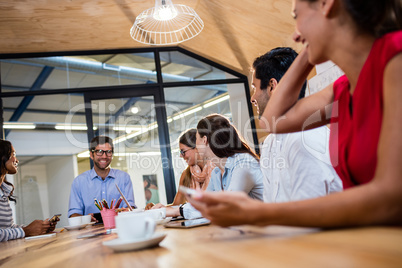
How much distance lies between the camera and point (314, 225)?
70 cm

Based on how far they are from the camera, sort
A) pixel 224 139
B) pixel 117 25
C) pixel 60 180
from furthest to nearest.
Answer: pixel 60 180, pixel 117 25, pixel 224 139

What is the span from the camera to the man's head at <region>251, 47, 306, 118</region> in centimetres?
195

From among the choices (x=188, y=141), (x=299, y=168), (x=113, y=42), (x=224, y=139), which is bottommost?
(x=299, y=168)

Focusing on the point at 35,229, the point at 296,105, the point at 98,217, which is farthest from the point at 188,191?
the point at 98,217

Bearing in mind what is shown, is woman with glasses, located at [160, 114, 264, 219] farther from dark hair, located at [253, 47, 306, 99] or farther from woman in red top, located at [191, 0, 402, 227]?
woman in red top, located at [191, 0, 402, 227]

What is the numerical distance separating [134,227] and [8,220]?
2356mm

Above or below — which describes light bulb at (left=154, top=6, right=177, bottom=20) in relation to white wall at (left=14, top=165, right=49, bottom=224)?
above

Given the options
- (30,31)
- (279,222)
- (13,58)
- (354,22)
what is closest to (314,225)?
(279,222)

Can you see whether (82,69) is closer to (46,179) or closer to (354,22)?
(46,179)

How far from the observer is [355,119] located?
35.0 inches

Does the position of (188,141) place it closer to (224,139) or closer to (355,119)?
(224,139)

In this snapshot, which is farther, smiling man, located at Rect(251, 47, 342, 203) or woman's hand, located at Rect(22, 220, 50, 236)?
woman's hand, located at Rect(22, 220, 50, 236)

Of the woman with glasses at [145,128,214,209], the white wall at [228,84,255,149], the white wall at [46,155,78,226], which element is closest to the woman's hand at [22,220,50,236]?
the woman with glasses at [145,128,214,209]

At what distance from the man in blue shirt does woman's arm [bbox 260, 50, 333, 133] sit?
246 cm
